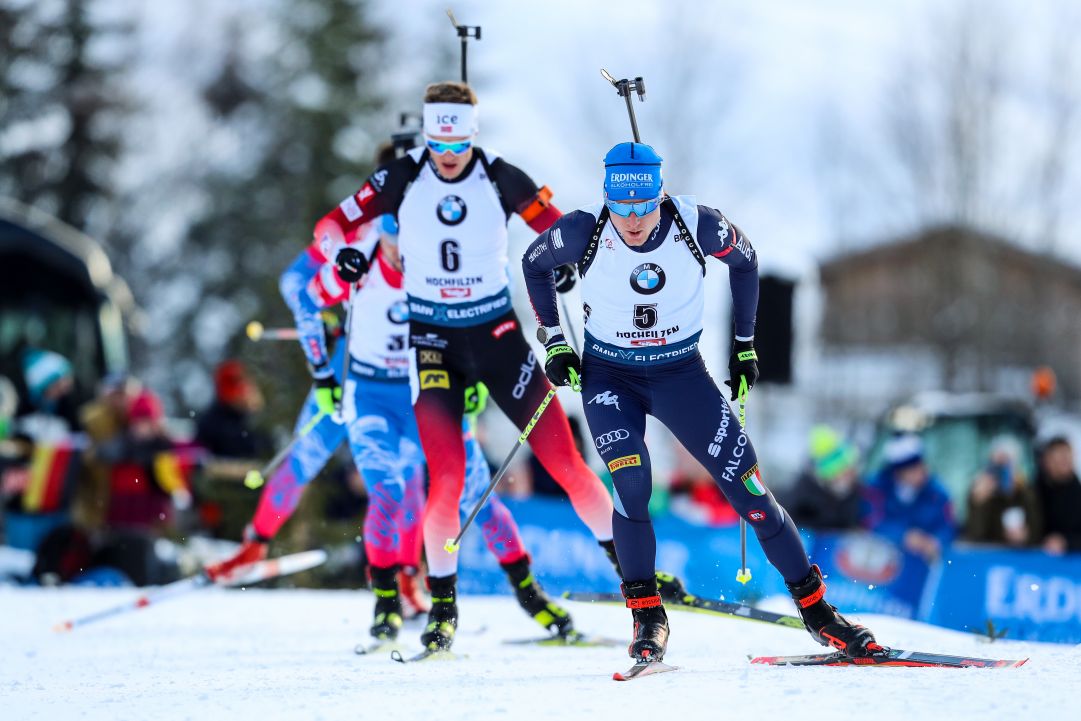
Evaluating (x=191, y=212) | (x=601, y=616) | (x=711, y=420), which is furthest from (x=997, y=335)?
(x=711, y=420)

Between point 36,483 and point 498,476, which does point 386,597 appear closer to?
point 498,476

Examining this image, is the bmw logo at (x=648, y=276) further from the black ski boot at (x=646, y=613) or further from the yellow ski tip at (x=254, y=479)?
the yellow ski tip at (x=254, y=479)

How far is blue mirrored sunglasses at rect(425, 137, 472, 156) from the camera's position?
271 inches

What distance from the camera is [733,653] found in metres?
7.20

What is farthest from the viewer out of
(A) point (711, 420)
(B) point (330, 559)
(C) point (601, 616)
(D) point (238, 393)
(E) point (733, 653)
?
(D) point (238, 393)

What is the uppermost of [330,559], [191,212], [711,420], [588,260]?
→ [191,212]

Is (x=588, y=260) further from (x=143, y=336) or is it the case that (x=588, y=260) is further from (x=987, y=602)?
(x=143, y=336)

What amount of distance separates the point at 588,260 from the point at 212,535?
8076 mm

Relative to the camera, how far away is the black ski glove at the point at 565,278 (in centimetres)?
727

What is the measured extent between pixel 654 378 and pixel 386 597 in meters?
2.29

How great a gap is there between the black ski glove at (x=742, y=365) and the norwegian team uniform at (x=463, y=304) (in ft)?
3.20

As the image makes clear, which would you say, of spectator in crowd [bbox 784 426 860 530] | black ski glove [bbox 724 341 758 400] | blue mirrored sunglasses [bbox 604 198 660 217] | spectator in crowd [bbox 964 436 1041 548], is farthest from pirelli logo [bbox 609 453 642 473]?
spectator in crowd [bbox 964 436 1041 548]

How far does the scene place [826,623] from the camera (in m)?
6.01

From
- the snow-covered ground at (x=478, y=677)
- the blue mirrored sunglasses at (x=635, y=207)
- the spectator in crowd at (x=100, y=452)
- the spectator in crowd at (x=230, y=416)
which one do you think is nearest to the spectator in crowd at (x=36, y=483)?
the spectator in crowd at (x=100, y=452)
